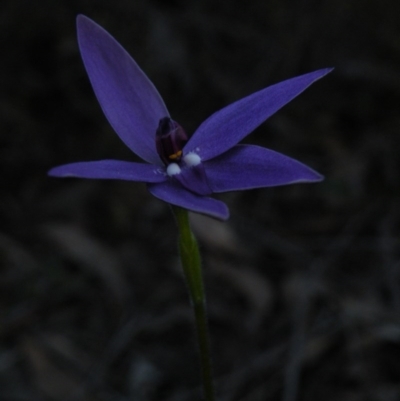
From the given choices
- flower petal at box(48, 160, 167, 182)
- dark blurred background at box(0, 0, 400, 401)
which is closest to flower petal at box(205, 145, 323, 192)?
flower petal at box(48, 160, 167, 182)

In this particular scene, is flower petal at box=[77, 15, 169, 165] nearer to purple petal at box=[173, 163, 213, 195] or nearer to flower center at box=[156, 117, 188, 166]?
flower center at box=[156, 117, 188, 166]

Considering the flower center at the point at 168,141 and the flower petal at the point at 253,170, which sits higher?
the flower center at the point at 168,141

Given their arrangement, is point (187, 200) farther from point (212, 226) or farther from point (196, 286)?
point (212, 226)

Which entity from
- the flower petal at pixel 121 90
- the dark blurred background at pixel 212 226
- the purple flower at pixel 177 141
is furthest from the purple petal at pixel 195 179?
the dark blurred background at pixel 212 226

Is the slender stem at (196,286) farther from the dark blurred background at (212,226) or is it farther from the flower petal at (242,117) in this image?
the dark blurred background at (212,226)

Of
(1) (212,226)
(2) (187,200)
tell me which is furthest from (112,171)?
(1) (212,226)

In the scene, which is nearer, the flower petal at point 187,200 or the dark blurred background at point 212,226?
the flower petal at point 187,200
